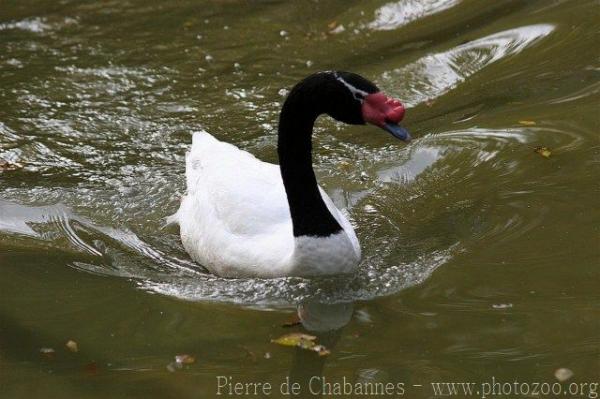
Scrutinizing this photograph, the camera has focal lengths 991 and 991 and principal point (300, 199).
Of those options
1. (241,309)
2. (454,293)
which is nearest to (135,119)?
(241,309)

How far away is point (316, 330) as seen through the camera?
529 centimetres

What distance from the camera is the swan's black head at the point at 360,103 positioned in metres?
5.16

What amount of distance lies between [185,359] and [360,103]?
1.60m

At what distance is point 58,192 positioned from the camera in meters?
7.22

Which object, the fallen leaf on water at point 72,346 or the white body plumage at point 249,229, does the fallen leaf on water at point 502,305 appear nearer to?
the white body plumage at point 249,229

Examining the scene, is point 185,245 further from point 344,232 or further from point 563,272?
point 563,272

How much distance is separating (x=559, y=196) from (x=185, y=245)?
8.15 feet

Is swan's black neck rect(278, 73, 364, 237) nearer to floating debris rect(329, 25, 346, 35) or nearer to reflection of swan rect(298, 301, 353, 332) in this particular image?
reflection of swan rect(298, 301, 353, 332)

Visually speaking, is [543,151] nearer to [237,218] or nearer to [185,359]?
[237,218]

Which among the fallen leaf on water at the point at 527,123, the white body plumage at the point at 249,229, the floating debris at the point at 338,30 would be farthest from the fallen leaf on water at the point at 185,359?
the floating debris at the point at 338,30

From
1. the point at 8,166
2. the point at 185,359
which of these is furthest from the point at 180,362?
the point at 8,166

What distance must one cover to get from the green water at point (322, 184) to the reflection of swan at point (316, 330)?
0.01m

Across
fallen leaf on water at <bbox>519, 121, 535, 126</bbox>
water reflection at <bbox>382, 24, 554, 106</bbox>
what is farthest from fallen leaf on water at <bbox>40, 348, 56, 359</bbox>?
water reflection at <bbox>382, 24, 554, 106</bbox>

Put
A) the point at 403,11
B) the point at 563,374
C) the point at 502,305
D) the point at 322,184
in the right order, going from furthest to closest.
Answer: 1. the point at 403,11
2. the point at 322,184
3. the point at 502,305
4. the point at 563,374
